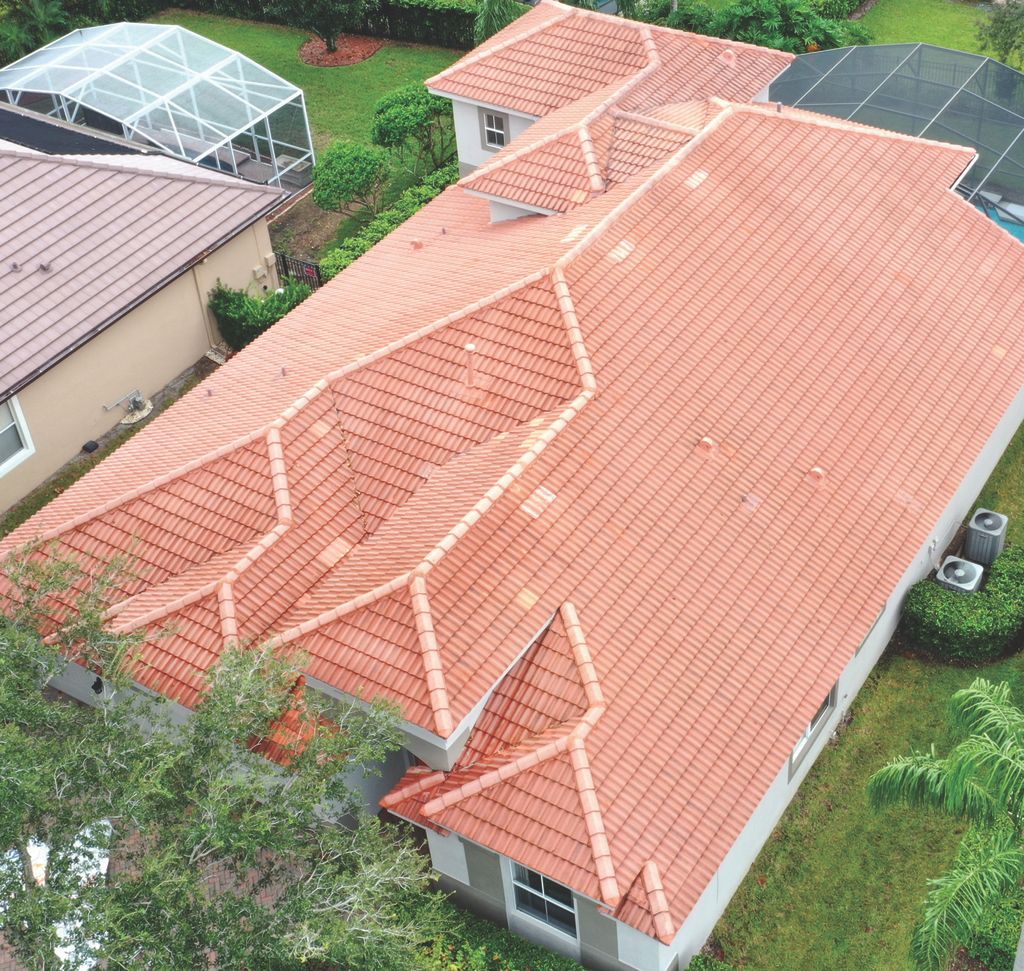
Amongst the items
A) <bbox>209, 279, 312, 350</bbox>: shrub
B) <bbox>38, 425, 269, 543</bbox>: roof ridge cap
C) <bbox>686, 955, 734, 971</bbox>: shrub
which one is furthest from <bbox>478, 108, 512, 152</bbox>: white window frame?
<bbox>686, 955, 734, 971</bbox>: shrub

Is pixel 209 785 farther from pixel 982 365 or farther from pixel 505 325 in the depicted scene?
pixel 982 365

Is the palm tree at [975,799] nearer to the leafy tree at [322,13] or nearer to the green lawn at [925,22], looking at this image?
the green lawn at [925,22]

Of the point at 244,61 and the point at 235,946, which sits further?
the point at 244,61

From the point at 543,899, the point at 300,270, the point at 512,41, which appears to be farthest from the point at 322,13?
the point at 543,899

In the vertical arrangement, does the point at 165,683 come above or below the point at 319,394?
below

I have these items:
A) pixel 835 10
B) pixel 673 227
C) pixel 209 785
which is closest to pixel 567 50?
pixel 673 227

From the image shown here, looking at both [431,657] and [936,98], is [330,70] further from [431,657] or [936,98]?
[431,657]

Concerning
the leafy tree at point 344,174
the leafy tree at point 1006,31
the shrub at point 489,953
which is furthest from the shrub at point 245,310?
the leafy tree at point 1006,31
